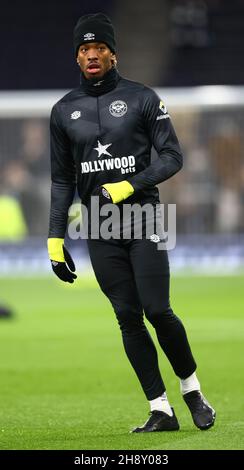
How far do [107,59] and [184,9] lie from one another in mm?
21422

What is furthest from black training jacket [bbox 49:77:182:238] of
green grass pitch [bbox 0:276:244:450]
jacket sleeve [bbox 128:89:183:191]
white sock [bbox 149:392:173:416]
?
green grass pitch [bbox 0:276:244:450]

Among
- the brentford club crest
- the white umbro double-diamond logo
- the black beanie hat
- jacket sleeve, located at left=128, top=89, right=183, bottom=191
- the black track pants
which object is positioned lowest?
the black track pants

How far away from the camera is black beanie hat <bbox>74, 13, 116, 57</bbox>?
21.5ft

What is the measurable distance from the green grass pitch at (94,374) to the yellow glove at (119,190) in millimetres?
1245

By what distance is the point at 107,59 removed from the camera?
261 inches

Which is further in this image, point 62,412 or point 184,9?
point 184,9

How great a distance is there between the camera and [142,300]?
6496 millimetres

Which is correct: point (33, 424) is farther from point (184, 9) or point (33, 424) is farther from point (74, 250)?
point (184, 9)

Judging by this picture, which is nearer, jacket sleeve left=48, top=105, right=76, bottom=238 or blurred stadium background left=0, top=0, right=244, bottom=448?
jacket sleeve left=48, top=105, right=76, bottom=238

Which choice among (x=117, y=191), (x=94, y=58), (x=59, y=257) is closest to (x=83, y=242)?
(x=59, y=257)

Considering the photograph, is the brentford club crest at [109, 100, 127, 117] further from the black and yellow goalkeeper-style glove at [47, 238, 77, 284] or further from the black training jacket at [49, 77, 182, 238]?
the black and yellow goalkeeper-style glove at [47, 238, 77, 284]

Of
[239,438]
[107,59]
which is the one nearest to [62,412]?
[239,438]

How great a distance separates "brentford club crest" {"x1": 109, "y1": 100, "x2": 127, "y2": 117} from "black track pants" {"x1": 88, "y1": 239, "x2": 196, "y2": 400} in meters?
0.68

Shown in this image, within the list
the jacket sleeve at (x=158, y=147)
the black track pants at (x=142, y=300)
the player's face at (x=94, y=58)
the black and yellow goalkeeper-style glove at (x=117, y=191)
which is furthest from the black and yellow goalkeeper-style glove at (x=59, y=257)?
the player's face at (x=94, y=58)
